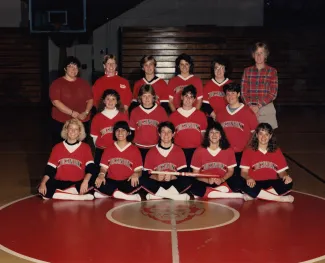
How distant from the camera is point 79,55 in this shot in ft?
53.5

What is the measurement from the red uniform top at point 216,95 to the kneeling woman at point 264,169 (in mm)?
923

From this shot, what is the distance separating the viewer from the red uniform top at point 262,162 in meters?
6.89

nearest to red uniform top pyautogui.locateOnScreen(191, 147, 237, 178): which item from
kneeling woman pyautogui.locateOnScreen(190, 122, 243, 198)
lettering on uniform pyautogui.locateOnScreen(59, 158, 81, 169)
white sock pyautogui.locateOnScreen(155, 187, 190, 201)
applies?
kneeling woman pyautogui.locateOnScreen(190, 122, 243, 198)

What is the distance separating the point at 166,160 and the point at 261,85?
1.45 meters

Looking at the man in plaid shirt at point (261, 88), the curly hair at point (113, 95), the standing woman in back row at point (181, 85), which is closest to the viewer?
the curly hair at point (113, 95)

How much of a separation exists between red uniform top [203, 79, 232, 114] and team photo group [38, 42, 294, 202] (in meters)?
0.07

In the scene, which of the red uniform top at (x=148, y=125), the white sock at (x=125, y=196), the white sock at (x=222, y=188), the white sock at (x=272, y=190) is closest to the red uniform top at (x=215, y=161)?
the white sock at (x=222, y=188)

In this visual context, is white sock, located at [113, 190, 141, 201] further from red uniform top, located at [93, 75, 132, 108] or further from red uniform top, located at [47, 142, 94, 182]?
red uniform top, located at [93, 75, 132, 108]

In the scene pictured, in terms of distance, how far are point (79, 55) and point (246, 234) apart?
11525 mm

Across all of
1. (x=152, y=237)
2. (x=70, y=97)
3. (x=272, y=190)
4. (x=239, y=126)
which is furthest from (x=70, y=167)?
(x=272, y=190)

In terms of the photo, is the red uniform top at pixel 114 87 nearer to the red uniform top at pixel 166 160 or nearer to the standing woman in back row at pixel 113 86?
the standing woman in back row at pixel 113 86

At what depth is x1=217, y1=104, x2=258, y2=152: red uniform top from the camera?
7184 millimetres

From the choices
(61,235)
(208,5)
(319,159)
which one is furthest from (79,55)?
(61,235)

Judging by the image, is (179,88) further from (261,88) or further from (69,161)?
(69,161)
